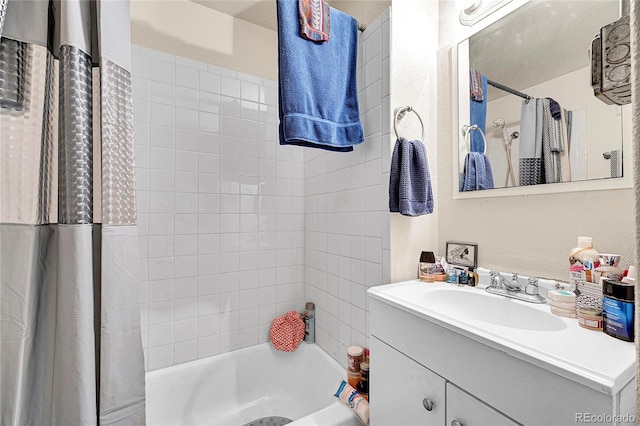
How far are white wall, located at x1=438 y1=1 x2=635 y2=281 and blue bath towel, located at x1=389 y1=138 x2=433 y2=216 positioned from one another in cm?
18

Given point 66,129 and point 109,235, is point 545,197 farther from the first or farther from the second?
point 66,129

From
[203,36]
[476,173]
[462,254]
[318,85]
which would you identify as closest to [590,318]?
[462,254]

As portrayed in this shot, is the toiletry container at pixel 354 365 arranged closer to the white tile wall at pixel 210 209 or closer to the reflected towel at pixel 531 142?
the white tile wall at pixel 210 209

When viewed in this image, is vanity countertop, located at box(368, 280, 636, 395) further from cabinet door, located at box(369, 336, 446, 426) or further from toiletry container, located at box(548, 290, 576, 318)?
cabinet door, located at box(369, 336, 446, 426)

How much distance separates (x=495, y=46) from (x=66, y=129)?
1501 millimetres

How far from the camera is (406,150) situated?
3.70 feet

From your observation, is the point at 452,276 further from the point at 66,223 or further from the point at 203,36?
the point at 203,36

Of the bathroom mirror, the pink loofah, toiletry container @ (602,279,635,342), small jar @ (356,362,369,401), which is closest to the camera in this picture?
toiletry container @ (602,279,635,342)

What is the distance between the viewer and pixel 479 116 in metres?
1.16

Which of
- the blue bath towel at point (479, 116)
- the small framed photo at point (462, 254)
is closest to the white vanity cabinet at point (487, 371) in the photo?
the small framed photo at point (462, 254)

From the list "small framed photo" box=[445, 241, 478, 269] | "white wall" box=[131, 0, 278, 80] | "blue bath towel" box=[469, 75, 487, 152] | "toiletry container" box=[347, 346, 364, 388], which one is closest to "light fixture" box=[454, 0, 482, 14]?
"blue bath towel" box=[469, 75, 487, 152]

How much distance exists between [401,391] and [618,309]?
596 millimetres

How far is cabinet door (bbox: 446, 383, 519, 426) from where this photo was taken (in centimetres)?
65

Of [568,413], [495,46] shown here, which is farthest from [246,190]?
[568,413]
